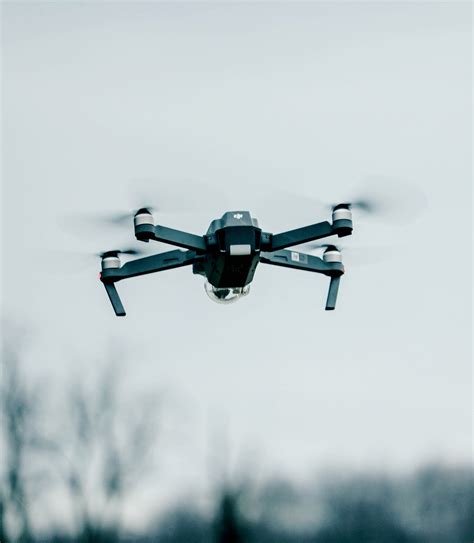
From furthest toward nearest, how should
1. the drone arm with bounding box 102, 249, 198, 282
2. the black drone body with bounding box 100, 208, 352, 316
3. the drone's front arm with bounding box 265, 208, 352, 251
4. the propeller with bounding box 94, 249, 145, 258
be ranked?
the propeller with bounding box 94, 249, 145, 258
the drone arm with bounding box 102, 249, 198, 282
the drone's front arm with bounding box 265, 208, 352, 251
the black drone body with bounding box 100, 208, 352, 316

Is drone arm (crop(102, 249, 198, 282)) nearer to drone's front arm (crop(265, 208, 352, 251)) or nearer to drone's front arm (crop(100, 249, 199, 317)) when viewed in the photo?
drone's front arm (crop(100, 249, 199, 317))

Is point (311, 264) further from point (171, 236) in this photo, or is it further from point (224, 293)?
point (171, 236)

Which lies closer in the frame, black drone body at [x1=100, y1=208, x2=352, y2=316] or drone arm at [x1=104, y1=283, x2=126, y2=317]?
black drone body at [x1=100, y1=208, x2=352, y2=316]

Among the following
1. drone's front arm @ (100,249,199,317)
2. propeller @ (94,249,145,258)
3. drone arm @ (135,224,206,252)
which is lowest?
drone's front arm @ (100,249,199,317)

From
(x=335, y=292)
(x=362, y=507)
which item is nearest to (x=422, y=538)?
(x=362, y=507)

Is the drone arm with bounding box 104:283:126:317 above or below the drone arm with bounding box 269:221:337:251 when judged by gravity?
below

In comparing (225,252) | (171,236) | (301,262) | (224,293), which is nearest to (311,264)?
(301,262)

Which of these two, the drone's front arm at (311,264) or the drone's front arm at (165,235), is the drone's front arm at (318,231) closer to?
the drone's front arm at (311,264)

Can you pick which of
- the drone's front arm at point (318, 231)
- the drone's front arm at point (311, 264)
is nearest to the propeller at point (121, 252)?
the drone's front arm at point (311, 264)

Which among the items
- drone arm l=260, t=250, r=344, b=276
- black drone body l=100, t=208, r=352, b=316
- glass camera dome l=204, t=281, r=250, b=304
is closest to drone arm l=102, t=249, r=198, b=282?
black drone body l=100, t=208, r=352, b=316
